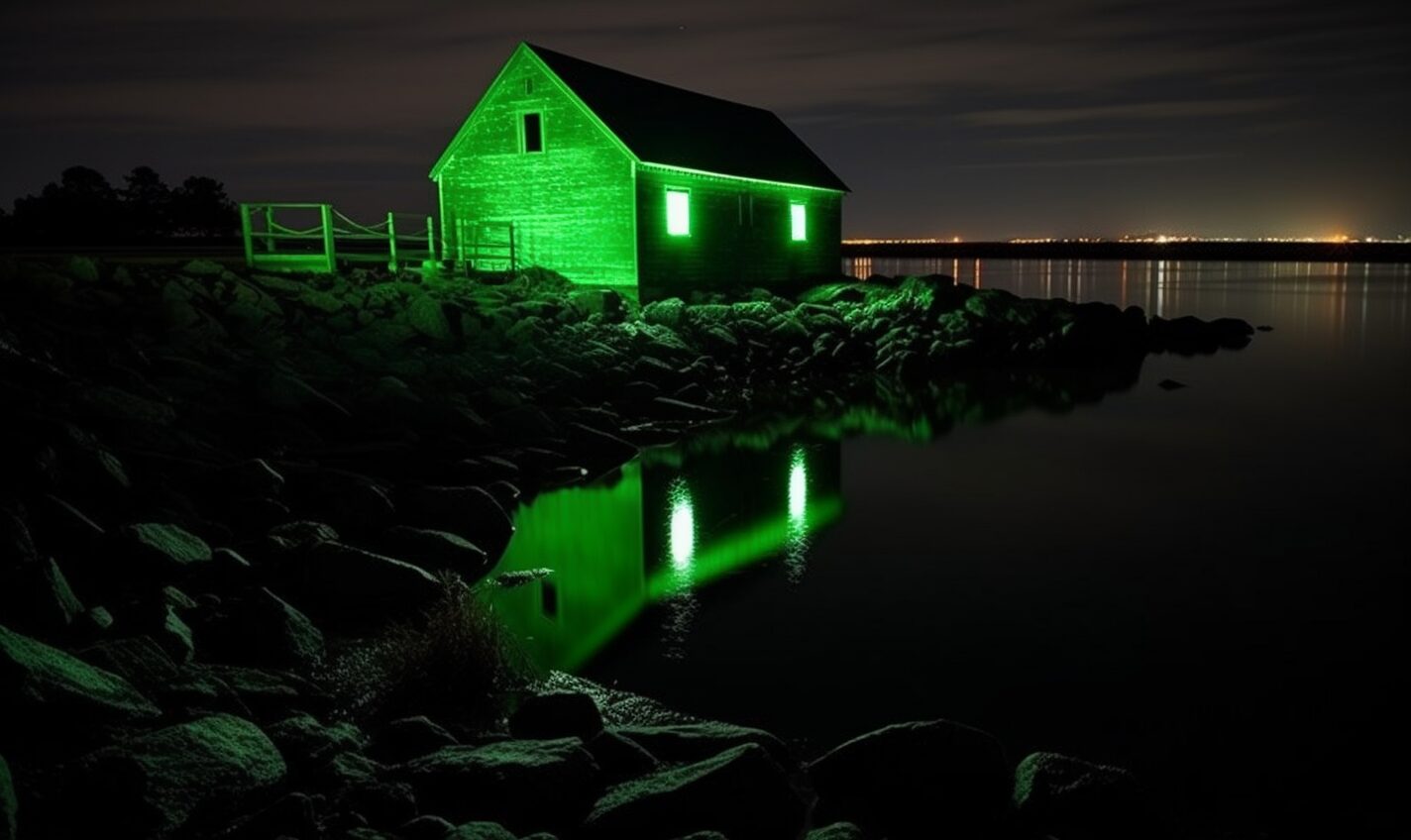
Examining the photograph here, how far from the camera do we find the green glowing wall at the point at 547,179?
81.5ft

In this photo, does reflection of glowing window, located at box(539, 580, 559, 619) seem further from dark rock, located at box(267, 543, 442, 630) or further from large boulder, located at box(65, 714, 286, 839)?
large boulder, located at box(65, 714, 286, 839)

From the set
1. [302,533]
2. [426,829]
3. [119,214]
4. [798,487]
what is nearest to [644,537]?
[798,487]

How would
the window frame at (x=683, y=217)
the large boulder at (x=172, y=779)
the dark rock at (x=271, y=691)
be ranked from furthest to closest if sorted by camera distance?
the window frame at (x=683, y=217), the dark rock at (x=271, y=691), the large boulder at (x=172, y=779)

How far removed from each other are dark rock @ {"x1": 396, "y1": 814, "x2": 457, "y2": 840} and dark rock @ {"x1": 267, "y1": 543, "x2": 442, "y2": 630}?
3106 mm

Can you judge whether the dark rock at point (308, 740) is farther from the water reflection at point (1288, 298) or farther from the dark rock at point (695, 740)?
the water reflection at point (1288, 298)

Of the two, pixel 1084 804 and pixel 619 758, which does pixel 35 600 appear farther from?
pixel 1084 804

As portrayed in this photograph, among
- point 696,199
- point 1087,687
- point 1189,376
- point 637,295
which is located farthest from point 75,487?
point 1189,376

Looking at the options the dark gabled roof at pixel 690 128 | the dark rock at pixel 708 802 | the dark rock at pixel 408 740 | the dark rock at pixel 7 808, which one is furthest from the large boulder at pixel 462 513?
the dark gabled roof at pixel 690 128

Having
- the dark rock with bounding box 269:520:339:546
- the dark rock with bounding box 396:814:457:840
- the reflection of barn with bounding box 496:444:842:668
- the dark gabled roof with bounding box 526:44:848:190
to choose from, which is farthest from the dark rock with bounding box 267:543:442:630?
the dark gabled roof with bounding box 526:44:848:190

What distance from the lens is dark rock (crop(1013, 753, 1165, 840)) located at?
4984mm

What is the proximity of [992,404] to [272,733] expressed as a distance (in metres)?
19.0

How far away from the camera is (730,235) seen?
28734mm

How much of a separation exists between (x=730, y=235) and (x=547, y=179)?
591 centimetres

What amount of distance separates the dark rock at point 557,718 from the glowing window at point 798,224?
27603mm
